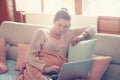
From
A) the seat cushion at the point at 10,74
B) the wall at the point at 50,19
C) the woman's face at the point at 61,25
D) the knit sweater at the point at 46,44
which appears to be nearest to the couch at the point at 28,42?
the seat cushion at the point at 10,74

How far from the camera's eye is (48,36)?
2008 mm

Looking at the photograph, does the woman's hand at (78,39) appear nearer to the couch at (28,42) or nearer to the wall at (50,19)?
the couch at (28,42)

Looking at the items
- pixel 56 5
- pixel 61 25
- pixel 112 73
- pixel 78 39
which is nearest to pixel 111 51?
pixel 112 73

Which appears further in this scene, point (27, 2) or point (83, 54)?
point (27, 2)

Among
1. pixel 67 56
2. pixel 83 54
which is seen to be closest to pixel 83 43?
pixel 83 54

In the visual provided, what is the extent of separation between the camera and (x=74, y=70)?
1.64m

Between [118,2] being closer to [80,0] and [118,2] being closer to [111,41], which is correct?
[80,0]

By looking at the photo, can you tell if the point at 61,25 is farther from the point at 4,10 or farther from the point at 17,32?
the point at 4,10

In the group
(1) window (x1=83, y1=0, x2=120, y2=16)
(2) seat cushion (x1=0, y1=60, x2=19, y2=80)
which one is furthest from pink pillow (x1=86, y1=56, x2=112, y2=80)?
(1) window (x1=83, y1=0, x2=120, y2=16)

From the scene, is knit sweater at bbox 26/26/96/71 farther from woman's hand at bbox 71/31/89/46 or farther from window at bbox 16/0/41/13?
window at bbox 16/0/41/13

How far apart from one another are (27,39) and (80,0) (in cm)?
93

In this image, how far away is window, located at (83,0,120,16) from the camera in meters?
2.69

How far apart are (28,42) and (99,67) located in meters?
0.94

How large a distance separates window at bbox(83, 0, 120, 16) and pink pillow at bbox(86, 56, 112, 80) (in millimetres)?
945
